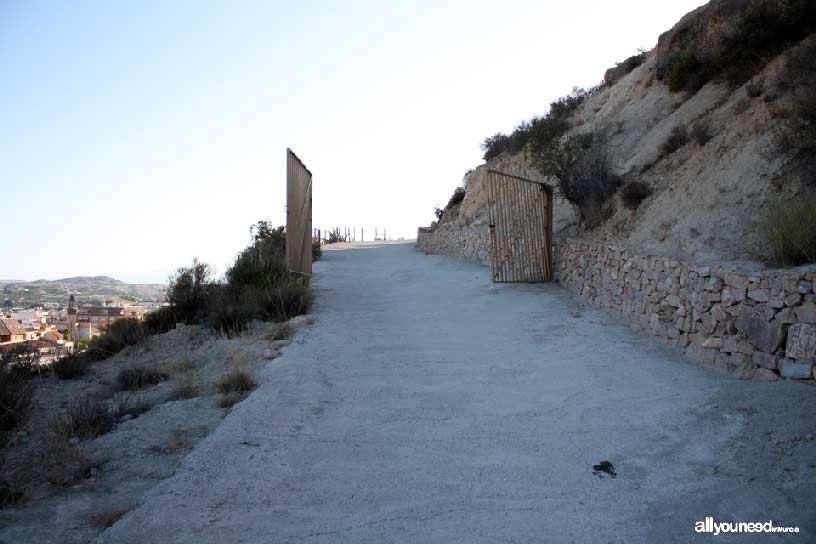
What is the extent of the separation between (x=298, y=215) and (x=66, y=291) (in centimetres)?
2503

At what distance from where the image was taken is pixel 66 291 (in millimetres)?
32469

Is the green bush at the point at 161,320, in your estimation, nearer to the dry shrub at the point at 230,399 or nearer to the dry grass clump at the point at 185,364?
the dry grass clump at the point at 185,364

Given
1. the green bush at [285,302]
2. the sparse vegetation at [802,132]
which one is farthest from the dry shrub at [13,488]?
the sparse vegetation at [802,132]

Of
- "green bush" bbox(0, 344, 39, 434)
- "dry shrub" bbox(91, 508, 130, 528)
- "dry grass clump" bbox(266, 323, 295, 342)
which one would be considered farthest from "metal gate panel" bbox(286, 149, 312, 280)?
"dry shrub" bbox(91, 508, 130, 528)

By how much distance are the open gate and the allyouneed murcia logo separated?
10.0 m

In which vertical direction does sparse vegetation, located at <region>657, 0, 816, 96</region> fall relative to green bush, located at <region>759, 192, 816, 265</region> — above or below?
above

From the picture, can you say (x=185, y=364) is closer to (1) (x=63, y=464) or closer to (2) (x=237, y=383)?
(2) (x=237, y=383)

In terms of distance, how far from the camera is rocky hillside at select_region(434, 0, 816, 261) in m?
9.62

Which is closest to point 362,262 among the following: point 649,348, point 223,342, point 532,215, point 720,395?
point 532,215

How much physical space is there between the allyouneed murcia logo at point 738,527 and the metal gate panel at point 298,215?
9819 mm

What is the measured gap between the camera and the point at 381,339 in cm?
914

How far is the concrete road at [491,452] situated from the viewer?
391 cm

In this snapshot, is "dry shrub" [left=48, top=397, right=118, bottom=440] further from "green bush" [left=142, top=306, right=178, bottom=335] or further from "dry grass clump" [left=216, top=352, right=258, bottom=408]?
"green bush" [left=142, top=306, right=178, bottom=335]

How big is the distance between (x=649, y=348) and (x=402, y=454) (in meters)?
4.54
